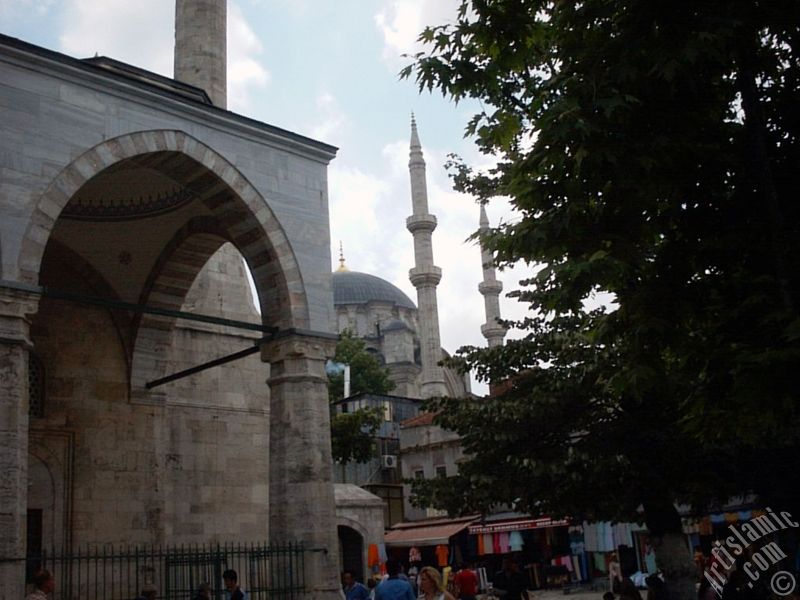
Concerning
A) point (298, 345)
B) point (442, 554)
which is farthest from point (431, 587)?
point (442, 554)

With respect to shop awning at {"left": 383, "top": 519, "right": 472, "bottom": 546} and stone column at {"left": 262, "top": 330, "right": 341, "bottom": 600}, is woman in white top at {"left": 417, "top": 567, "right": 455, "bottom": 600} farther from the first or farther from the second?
shop awning at {"left": 383, "top": 519, "right": 472, "bottom": 546}

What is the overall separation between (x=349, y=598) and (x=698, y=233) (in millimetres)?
5301

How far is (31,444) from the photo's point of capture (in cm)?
1177

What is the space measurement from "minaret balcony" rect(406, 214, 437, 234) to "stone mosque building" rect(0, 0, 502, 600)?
66.5 feet

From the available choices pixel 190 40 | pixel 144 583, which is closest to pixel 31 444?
pixel 144 583

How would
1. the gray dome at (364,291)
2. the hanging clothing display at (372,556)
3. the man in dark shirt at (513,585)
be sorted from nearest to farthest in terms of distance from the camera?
the man in dark shirt at (513,585), the hanging clothing display at (372,556), the gray dome at (364,291)

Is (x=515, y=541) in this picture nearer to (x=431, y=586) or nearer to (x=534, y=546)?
(x=534, y=546)

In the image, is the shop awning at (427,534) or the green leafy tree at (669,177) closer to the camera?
the green leafy tree at (669,177)

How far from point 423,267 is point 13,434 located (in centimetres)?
2776

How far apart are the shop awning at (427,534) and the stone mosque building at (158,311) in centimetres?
839

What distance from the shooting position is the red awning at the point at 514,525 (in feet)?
63.8

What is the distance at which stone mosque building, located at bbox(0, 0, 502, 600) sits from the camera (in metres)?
8.53

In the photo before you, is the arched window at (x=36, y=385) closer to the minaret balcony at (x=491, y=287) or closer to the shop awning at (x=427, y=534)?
the shop awning at (x=427, y=534)

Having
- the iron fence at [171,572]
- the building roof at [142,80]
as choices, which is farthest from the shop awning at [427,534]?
the building roof at [142,80]
